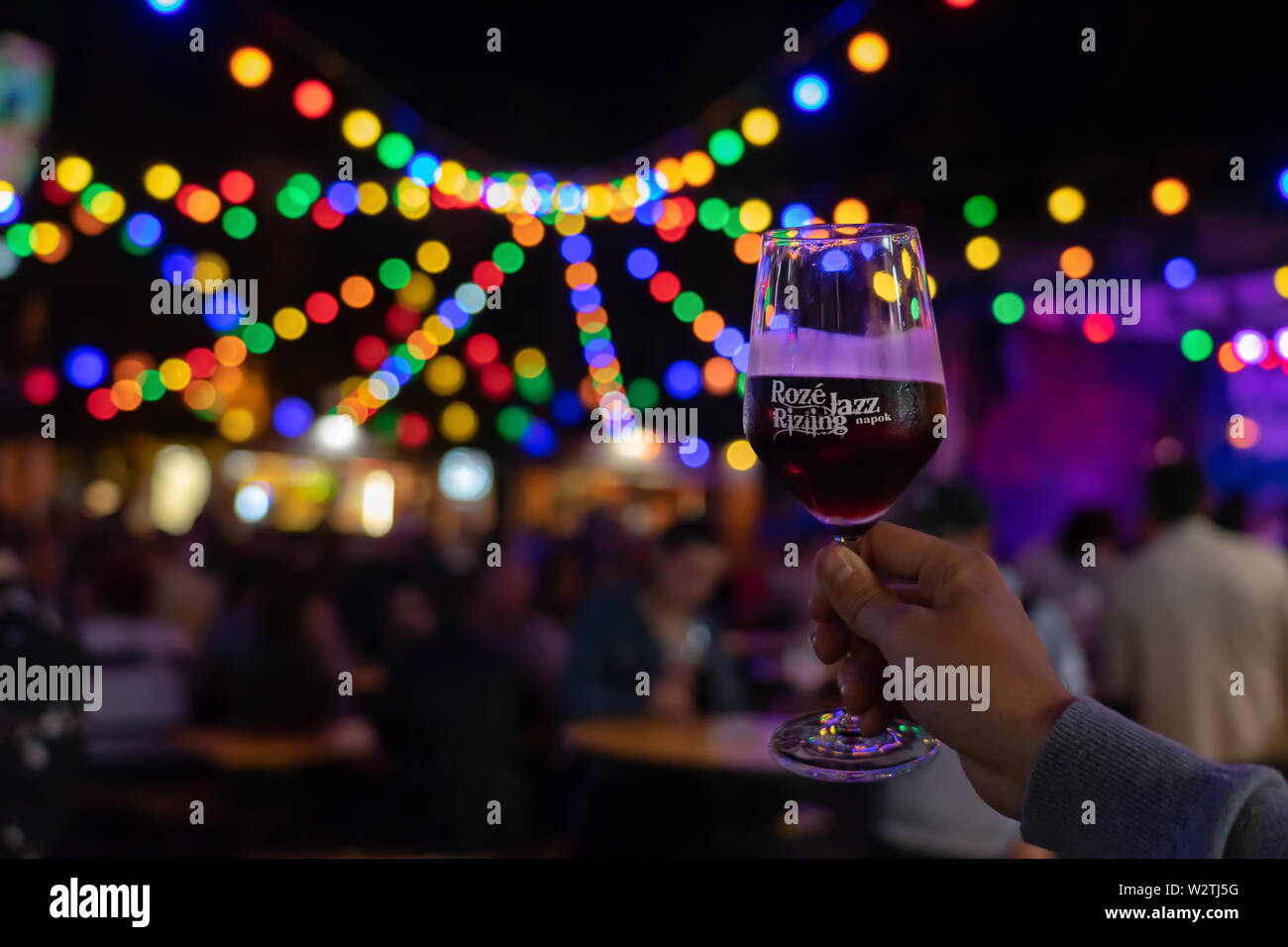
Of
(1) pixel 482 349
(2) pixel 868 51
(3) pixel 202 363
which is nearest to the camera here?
(2) pixel 868 51

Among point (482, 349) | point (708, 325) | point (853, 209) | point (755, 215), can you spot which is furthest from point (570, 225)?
point (482, 349)

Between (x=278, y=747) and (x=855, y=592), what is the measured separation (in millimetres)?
3762

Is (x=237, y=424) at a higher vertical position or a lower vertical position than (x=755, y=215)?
lower

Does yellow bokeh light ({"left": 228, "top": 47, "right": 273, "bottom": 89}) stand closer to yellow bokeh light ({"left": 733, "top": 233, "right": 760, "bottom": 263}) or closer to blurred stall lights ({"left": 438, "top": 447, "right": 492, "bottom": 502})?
yellow bokeh light ({"left": 733, "top": 233, "right": 760, "bottom": 263})

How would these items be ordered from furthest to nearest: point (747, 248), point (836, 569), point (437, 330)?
1. point (437, 330)
2. point (747, 248)
3. point (836, 569)

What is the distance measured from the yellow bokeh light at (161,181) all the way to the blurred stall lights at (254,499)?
1176 centimetres

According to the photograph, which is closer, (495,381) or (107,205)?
(107,205)

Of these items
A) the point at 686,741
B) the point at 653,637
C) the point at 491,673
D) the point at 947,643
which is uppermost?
the point at 947,643

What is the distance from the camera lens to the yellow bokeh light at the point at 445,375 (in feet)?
36.3

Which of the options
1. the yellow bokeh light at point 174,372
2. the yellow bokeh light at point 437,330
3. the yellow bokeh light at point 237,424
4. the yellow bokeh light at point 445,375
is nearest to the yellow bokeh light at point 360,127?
the yellow bokeh light at point 437,330

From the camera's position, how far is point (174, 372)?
9344 millimetres

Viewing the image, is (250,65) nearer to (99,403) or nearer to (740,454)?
(740,454)

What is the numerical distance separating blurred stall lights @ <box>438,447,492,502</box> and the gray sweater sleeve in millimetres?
13339
